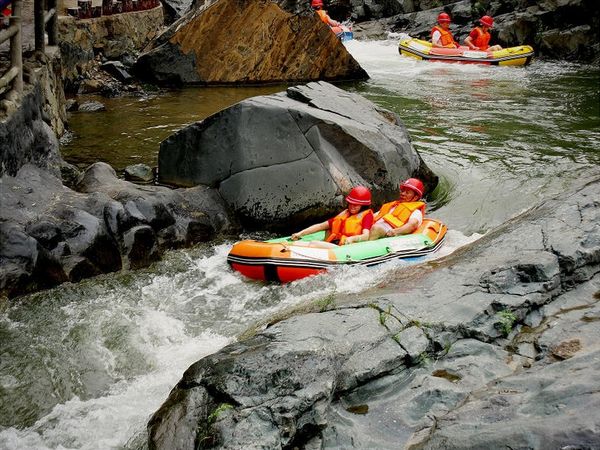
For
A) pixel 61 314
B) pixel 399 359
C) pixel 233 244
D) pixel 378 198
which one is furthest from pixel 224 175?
pixel 399 359

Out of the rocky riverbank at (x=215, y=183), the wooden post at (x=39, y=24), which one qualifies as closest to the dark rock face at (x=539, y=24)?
the rocky riverbank at (x=215, y=183)

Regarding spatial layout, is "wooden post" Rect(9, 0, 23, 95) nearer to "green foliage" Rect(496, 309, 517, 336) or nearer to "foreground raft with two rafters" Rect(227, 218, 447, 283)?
"foreground raft with two rafters" Rect(227, 218, 447, 283)

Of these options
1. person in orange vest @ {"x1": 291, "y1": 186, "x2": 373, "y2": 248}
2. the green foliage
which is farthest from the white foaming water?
the green foliage

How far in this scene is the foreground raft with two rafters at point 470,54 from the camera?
19594 millimetres

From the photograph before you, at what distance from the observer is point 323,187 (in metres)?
8.55

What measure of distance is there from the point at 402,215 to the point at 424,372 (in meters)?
3.95

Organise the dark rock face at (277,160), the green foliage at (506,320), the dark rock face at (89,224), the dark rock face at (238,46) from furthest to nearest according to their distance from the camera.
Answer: the dark rock face at (238,46), the dark rock face at (277,160), the dark rock face at (89,224), the green foliage at (506,320)

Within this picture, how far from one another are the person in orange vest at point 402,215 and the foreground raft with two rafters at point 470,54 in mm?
12811

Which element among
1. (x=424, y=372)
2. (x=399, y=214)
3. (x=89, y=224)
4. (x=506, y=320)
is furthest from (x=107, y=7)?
(x=424, y=372)

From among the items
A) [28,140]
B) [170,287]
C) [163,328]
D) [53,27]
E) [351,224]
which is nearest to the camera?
[163,328]

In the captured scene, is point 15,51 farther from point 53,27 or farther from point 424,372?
point 424,372

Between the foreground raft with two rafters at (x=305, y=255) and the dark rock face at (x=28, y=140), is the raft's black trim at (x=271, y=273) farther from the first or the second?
the dark rock face at (x=28, y=140)

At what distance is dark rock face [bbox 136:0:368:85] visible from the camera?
15.9 meters

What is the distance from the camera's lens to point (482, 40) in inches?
805
